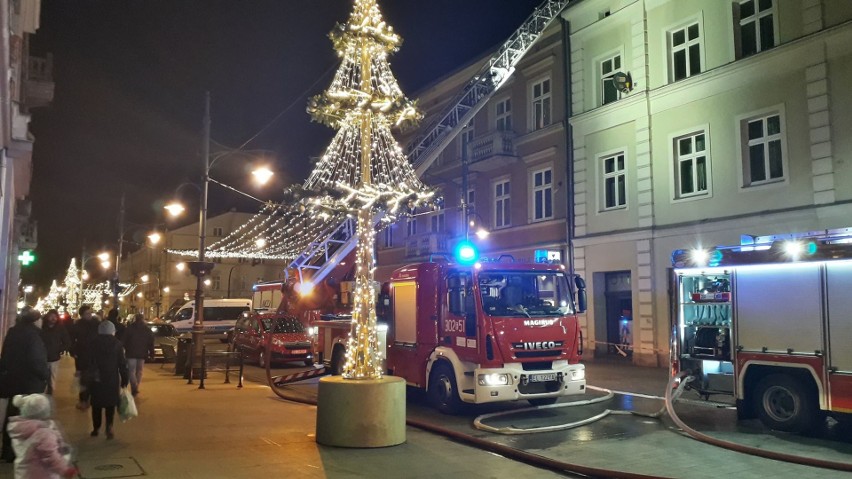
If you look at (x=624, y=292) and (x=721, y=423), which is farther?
(x=624, y=292)

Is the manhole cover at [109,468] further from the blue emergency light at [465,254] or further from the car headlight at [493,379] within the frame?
Result: the blue emergency light at [465,254]

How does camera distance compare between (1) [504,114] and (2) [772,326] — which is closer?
(2) [772,326]

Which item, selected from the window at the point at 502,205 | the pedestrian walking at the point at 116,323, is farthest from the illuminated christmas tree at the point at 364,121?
the window at the point at 502,205

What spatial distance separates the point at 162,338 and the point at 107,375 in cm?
1631

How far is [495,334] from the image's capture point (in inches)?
448

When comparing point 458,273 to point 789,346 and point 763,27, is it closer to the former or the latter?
point 789,346

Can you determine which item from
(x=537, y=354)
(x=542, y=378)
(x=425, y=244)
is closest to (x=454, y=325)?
(x=537, y=354)

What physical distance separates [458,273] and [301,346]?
35.8ft

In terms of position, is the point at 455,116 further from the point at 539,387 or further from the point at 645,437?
the point at 645,437

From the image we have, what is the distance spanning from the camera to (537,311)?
11953 millimetres

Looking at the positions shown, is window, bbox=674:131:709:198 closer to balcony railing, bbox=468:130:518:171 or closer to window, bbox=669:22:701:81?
window, bbox=669:22:701:81

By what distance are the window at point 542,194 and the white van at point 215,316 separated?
17611mm

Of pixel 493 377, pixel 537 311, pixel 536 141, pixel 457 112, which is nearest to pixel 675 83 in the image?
pixel 536 141

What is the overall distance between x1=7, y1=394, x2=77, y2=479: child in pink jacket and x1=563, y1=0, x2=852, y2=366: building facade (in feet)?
45.1
